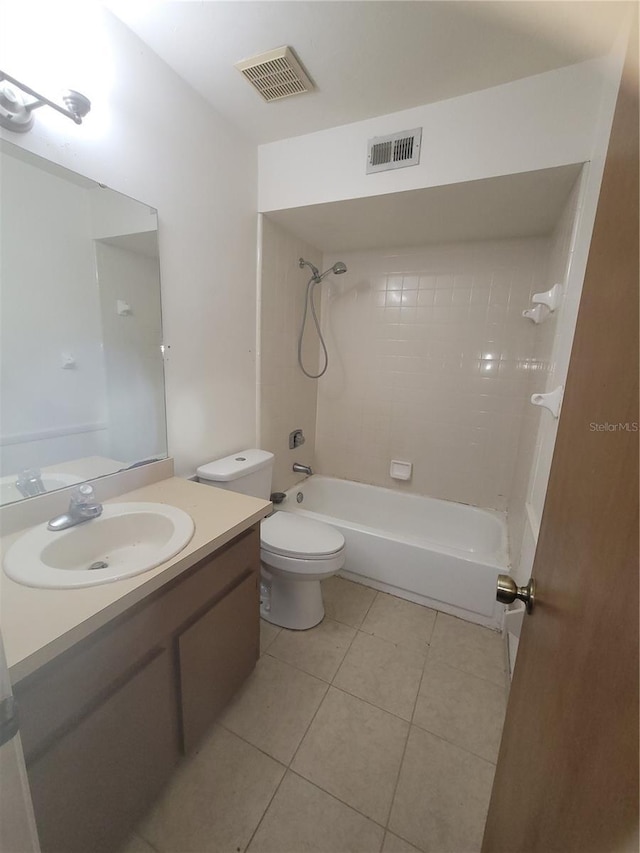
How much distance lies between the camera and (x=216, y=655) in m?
1.05

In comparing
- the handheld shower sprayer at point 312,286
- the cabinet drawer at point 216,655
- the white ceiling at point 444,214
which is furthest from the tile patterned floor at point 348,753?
the white ceiling at point 444,214

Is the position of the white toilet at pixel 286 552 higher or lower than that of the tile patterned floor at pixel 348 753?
higher

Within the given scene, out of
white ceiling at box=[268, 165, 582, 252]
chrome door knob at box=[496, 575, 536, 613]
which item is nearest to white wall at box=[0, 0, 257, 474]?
white ceiling at box=[268, 165, 582, 252]

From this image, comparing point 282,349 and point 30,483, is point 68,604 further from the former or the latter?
point 282,349

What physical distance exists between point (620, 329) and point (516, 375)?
1872 millimetres

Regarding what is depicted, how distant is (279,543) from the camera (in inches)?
59.7

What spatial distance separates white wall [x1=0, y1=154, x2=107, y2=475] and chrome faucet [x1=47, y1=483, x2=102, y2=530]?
0.15 metres

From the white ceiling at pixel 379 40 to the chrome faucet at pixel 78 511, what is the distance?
1.49m

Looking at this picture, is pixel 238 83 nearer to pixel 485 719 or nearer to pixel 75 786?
pixel 75 786

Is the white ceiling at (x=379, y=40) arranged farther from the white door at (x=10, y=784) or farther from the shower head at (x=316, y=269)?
the white door at (x=10, y=784)

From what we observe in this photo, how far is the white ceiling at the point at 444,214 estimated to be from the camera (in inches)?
55.1

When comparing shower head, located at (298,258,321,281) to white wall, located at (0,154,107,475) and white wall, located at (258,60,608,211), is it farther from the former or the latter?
white wall, located at (0,154,107,475)

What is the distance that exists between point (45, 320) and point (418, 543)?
1.82m

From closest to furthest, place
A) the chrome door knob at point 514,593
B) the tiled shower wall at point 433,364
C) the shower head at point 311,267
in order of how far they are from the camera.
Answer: the chrome door knob at point 514,593 → the tiled shower wall at point 433,364 → the shower head at point 311,267
